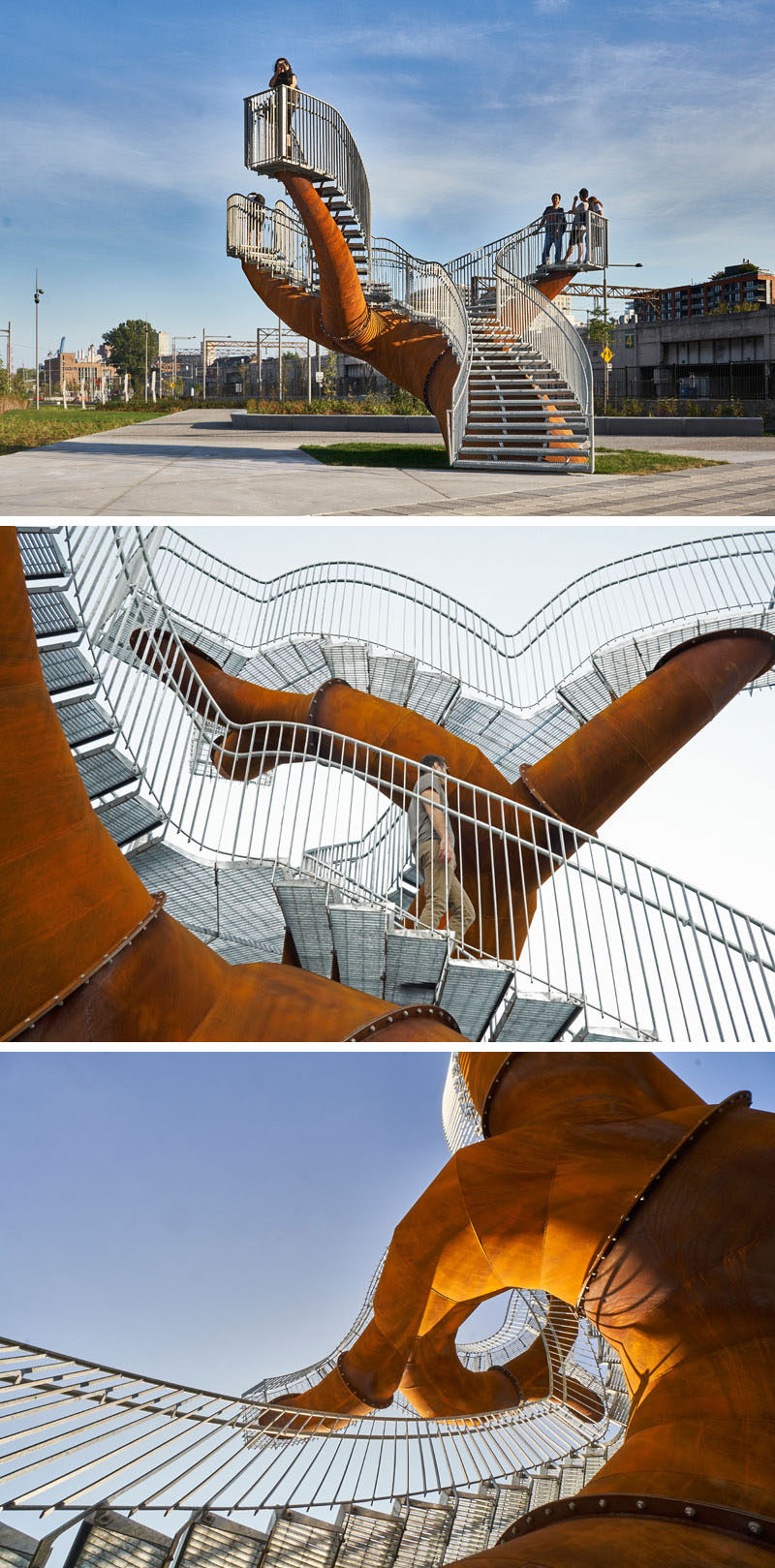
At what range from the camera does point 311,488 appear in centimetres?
773

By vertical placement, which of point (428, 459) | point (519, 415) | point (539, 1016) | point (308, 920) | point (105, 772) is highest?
point (519, 415)

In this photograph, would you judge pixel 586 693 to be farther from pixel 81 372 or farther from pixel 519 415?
pixel 81 372

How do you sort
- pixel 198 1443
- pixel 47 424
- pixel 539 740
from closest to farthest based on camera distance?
pixel 198 1443, pixel 539 740, pixel 47 424

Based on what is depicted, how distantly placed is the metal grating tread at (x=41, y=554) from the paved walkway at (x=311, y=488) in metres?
1.20

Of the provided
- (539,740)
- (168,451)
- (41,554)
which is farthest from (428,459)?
(41,554)

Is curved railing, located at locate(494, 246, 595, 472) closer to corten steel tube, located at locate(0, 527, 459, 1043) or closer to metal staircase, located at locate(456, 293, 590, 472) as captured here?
metal staircase, located at locate(456, 293, 590, 472)

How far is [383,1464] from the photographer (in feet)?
14.1

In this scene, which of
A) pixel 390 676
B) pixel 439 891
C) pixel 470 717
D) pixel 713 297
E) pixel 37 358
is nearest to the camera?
pixel 439 891

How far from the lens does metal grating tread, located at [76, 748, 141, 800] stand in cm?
397

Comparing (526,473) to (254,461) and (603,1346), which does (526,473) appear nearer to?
(254,461)

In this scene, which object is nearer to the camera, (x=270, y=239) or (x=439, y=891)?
(x=439, y=891)

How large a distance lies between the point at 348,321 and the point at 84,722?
1170 cm

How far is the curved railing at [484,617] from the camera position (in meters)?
4.95

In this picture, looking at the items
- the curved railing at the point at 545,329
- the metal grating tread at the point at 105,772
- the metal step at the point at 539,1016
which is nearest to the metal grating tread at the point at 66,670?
the metal grating tread at the point at 105,772
